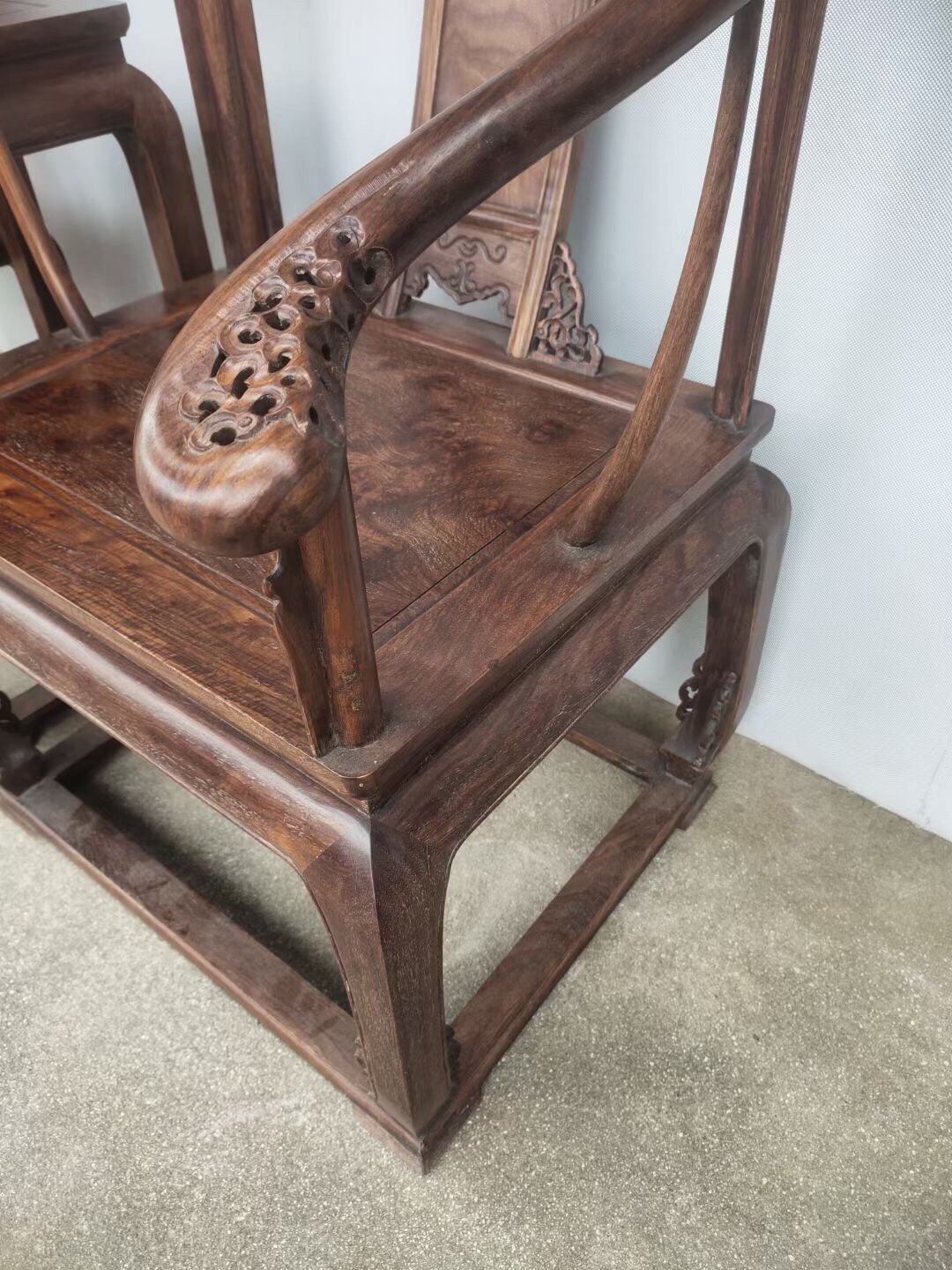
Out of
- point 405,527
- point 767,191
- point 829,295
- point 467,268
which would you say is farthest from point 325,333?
point 829,295

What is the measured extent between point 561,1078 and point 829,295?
0.89 metres

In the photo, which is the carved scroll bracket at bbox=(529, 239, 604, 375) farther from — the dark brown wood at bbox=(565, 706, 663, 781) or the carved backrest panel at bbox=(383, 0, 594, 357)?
the dark brown wood at bbox=(565, 706, 663, 781)

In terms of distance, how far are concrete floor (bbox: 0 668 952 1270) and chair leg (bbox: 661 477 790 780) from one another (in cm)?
A: 11

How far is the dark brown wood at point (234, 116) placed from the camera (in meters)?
1.05

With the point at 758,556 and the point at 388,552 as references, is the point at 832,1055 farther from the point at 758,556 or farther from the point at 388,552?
the point at 388,552

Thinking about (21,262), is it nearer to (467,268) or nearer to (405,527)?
(467,268)

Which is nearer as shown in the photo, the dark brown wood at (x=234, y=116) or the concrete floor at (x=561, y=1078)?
the concrete floor at (x=561, y=1078)

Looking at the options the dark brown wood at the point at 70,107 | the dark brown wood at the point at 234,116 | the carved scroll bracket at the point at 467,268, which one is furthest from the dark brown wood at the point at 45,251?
the carved scroll bracket at the point at 467,268

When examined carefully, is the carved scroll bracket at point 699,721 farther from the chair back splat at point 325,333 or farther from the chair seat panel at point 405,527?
the chair back splat at point 325,333

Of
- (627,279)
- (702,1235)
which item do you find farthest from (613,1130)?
(627,279)

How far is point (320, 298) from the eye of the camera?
49cm

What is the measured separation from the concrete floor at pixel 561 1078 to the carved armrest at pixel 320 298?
30.2 inches

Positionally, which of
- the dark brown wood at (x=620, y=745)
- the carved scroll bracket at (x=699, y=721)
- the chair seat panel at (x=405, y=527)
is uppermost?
the chair seat panel at (x=405, y=527)

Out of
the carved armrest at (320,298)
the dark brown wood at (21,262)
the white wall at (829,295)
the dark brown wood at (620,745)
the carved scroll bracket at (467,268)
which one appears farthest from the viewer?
the dark brown wood at (620,745)
